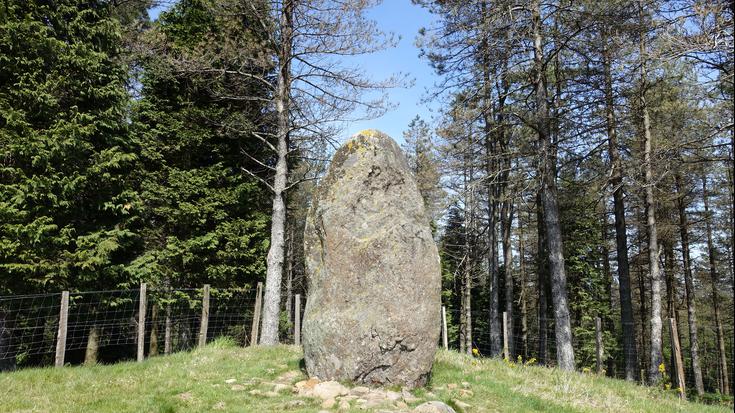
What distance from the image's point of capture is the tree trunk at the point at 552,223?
11.3 m

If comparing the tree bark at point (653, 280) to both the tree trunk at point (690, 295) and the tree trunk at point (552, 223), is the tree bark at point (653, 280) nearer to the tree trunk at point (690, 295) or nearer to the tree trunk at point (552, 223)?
the tree trunk at point (552, 223)

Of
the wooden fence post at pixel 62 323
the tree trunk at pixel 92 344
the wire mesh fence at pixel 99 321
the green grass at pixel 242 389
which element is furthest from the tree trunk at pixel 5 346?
the green grass at pixel 242 389

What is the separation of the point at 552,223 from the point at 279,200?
23.3 feet

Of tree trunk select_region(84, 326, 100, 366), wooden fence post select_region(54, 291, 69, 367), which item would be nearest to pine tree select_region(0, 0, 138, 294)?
tree trunk select_region(84, 326, 100, 366)

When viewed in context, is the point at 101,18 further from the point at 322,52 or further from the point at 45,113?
the point at 322,52

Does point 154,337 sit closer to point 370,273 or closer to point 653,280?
point 370,273

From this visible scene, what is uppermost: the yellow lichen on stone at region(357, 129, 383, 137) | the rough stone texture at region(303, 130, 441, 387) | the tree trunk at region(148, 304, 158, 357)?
the yellow lichen on stone at region(357, 129, 383, 137)

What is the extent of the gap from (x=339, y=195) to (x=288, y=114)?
6758mm

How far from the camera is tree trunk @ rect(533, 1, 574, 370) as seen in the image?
11.3 m

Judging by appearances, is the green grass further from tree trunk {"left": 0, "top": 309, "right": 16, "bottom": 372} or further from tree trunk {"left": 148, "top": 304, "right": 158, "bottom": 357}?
tree trunk {"left": 148, "top": 304, "right": 158, "bottom": 357}

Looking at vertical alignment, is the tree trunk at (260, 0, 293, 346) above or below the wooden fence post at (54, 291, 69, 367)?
above

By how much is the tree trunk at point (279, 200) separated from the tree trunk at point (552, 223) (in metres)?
6.65

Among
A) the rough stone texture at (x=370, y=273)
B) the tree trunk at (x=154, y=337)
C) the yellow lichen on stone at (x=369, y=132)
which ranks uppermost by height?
the yellow lichen on stone at (x=369, y=132)

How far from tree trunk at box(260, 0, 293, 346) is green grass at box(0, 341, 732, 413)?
2697 mm
